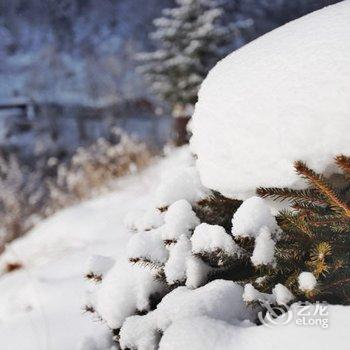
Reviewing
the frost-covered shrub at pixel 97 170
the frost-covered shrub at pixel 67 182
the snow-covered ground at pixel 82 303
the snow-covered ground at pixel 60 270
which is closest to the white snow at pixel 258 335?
the snow-covered ground at pixel 82 303

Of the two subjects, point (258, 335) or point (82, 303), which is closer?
point (258, 335)

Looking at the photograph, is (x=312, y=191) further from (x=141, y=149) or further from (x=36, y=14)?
(x=36, y=14)

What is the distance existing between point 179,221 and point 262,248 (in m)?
0.26

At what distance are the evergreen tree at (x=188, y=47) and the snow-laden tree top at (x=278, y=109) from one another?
6.77 metres

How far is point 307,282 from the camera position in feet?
3.30

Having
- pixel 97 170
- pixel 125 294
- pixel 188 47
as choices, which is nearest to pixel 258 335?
pixel 125 294

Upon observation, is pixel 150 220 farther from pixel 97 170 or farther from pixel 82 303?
pixel 97 170

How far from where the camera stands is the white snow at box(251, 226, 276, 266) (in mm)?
1055

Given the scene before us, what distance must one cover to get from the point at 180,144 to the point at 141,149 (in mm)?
994

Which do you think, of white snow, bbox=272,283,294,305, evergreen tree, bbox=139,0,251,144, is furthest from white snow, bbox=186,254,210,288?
evergreen tree, bbox=139,0,251,144

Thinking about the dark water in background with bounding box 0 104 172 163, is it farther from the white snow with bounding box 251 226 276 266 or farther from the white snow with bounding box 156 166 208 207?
the white snow with bounding box 251 226 276 266

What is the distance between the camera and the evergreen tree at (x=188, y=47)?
824 centimetres

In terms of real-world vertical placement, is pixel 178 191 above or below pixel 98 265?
above

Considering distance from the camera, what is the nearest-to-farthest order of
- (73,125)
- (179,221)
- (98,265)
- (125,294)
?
(179,221), (125,294), (98,265), (73,125)
